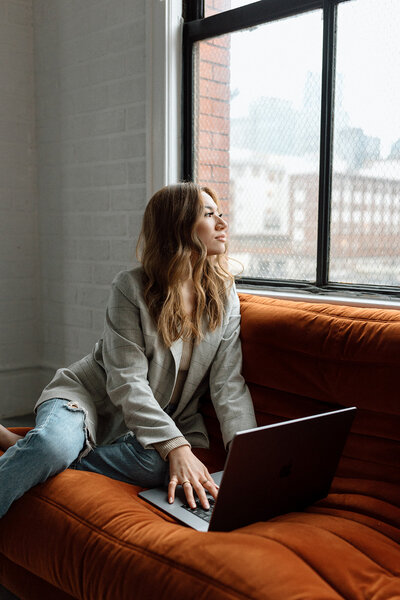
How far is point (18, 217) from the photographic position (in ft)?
10.6

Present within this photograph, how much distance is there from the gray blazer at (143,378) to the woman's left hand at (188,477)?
11 centimetres

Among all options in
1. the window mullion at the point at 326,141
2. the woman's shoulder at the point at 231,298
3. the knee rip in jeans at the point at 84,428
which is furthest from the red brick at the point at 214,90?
the knee rip in jeans at the point at 84,428

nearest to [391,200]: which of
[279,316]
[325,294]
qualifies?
[325,294]

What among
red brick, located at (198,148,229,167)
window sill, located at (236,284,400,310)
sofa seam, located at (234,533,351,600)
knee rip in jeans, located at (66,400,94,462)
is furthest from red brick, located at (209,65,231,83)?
sofa seam, located at (234,533,351,600)

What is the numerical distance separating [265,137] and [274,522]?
1.44 metres

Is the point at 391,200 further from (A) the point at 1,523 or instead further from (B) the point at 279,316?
(A) the point at 1,523

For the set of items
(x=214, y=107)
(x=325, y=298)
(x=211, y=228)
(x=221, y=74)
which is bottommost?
(x=325, y=298)

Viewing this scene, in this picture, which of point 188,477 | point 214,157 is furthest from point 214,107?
point 188,477

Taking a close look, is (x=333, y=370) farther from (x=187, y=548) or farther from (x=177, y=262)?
(x=187, y=548)

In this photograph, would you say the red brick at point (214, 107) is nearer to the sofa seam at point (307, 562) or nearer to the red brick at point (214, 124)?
the red brick at point (214, 124)

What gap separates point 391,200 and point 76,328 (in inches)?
65.8

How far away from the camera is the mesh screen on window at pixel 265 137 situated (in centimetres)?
220

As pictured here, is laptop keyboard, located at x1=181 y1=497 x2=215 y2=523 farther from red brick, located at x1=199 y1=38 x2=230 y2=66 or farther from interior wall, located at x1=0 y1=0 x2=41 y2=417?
interior wall, located at x1=0 y1=0 x2=41 y2=417

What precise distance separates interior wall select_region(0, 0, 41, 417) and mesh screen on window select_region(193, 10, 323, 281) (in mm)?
1084
